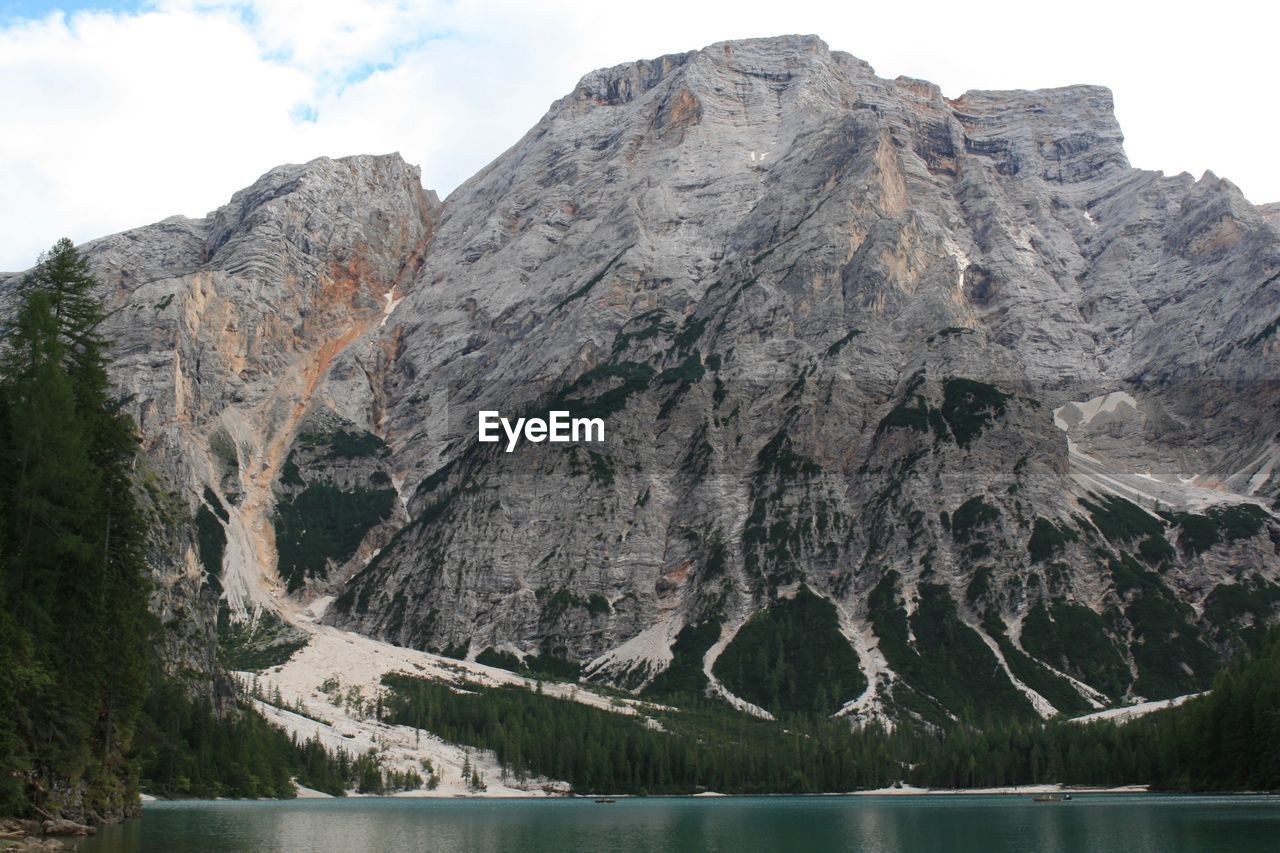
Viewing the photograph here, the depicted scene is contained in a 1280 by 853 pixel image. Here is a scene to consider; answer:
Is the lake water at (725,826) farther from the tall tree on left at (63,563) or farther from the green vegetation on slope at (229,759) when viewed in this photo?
the tall tree on left at (63,563)

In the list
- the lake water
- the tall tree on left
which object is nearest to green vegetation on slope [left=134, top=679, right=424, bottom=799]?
the lake water

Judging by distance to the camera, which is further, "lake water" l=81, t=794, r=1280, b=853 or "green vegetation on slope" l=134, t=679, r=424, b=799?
"green vegetation on slope" l=134, t=679, r=424, b=799

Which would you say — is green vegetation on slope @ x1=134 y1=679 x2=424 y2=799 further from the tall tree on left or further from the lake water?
the tall tree on left

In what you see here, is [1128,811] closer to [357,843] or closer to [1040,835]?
[1040,835]

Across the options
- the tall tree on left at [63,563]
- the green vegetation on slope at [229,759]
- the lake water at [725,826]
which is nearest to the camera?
the tall tree on left at [63,563]

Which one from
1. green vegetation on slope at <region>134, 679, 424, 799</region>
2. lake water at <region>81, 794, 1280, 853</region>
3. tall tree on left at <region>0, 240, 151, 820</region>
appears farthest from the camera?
green vegetation on slope at <region>134, 679, 424, 799</region>

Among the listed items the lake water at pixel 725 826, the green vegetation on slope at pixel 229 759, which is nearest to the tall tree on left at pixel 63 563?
the lake water at pixel 725 826
